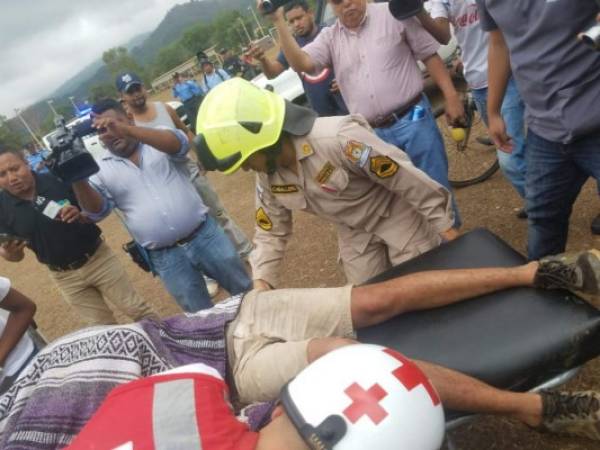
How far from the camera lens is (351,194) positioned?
2203 millimetres

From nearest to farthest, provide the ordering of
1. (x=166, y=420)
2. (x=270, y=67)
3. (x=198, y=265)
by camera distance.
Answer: (x=166, y=420), (x=198, y=265), (x=270, y=67)

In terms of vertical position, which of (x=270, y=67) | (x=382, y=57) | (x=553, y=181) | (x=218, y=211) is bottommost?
(x=218, y=211)

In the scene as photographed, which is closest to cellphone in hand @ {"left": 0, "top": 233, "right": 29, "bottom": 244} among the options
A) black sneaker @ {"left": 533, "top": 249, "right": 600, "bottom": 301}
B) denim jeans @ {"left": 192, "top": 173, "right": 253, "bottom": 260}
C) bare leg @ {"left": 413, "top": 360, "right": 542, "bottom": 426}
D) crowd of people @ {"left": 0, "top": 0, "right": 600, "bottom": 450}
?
crowd of people @ {"left": 0, "top": 0, "right": 600, "bottom": 450}

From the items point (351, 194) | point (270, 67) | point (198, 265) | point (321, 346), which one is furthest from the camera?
point (270, 67)

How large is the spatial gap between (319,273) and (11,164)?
2.49 meters

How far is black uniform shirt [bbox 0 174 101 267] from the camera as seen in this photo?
3.11 metres

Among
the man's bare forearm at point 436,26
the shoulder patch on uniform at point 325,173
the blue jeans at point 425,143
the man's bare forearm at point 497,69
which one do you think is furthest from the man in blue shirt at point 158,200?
the man's bare forearm at point 497,69

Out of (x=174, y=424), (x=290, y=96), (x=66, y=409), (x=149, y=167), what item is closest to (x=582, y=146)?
(x=174, y=424)

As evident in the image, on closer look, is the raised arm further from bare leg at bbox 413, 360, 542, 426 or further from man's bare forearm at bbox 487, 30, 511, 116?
bare leg at bbox 413, 360, 542, 426

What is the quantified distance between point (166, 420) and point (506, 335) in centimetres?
118

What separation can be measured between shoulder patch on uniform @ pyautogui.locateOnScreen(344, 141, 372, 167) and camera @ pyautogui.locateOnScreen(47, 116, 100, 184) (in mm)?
1595

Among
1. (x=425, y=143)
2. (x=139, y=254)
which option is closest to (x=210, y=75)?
(x=139, y=254)

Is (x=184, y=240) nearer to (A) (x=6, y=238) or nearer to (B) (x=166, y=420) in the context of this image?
(A) (x=6, y=238)

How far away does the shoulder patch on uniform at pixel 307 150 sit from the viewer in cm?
208
